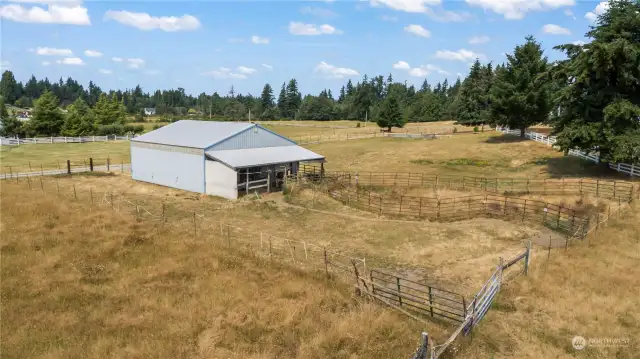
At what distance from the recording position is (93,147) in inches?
2435

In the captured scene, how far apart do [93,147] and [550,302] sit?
61870mm

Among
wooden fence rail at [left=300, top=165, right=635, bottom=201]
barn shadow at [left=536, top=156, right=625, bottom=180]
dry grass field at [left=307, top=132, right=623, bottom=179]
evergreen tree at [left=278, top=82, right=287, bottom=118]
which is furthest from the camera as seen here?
evergreen tree at [left=278, top=82, right=287, bottom=118]

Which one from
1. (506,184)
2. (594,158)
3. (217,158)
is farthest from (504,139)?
(217,158)

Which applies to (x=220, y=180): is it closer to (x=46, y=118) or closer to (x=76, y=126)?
(x=76, y=126)

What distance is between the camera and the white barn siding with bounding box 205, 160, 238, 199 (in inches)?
1229

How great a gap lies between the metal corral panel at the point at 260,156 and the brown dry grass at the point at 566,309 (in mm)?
20145

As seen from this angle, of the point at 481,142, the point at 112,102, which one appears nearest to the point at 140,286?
the point at 481,142

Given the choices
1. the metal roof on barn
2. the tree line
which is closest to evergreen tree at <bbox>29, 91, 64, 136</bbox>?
the tree line

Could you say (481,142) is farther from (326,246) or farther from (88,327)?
(88,327)

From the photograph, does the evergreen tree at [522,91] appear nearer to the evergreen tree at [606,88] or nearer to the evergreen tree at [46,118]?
the evergreen tree at [606,88]

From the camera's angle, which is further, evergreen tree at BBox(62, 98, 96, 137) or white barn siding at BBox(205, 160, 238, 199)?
evergreen tree at BBox(62, 98, 96, 137)

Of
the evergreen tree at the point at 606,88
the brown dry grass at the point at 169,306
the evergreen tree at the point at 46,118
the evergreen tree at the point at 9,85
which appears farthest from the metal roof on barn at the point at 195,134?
the evergreen tree at the point at 9,85

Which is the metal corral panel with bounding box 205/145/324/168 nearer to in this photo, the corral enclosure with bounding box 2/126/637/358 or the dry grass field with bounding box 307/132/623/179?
the corral enclosure with bounding box 2/126/637/358

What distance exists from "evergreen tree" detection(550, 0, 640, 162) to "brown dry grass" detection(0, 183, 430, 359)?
27.9 m
